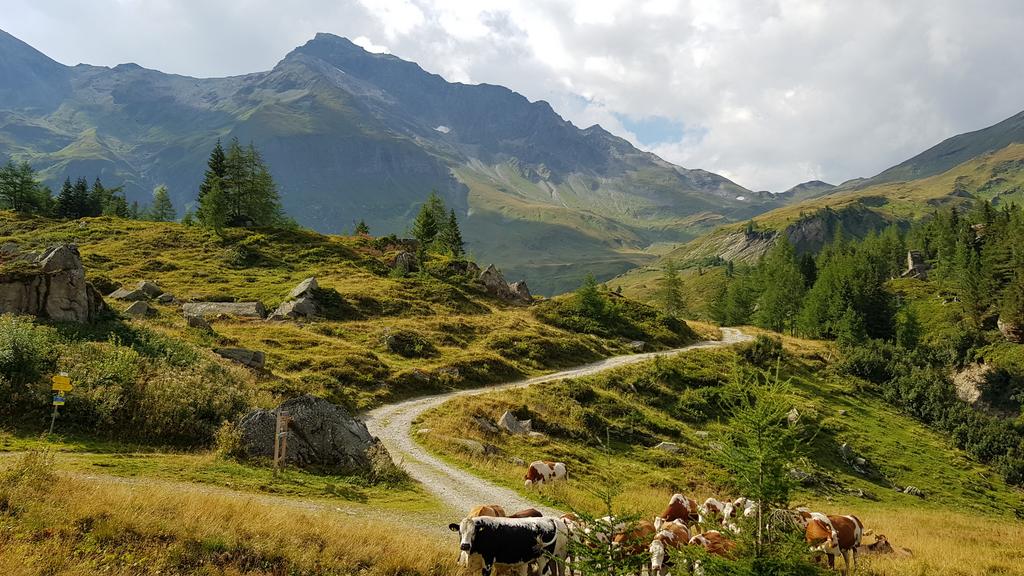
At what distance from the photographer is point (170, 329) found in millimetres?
38844

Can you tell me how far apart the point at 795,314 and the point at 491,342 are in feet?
277

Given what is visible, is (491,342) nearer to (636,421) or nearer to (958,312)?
(636,421)

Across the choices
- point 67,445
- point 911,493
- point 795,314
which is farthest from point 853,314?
point 67,445

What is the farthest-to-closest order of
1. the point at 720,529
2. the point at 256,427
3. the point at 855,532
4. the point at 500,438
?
the point at 500,438
the point at 256,427
the point at 855,532
the point at 720,529

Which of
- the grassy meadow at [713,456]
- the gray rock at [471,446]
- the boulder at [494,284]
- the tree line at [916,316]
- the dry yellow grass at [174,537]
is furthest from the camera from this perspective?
the boulder at [494,284]

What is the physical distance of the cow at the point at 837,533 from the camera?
1455 cm

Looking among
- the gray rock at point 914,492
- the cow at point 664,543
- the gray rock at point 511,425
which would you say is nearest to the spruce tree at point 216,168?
the gray rock at point 511,425

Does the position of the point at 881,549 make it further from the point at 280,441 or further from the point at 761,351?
the point at 761,351

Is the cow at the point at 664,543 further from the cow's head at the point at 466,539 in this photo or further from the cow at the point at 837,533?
the cow's head at the point at 466,539

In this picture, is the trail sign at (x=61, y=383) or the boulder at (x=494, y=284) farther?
the boulder at (x=494, y=284)

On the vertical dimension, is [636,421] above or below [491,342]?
below

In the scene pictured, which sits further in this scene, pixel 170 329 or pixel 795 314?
pixel 795 314

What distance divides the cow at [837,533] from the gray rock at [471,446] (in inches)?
655

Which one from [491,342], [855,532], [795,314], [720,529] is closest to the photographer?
[720,529]
